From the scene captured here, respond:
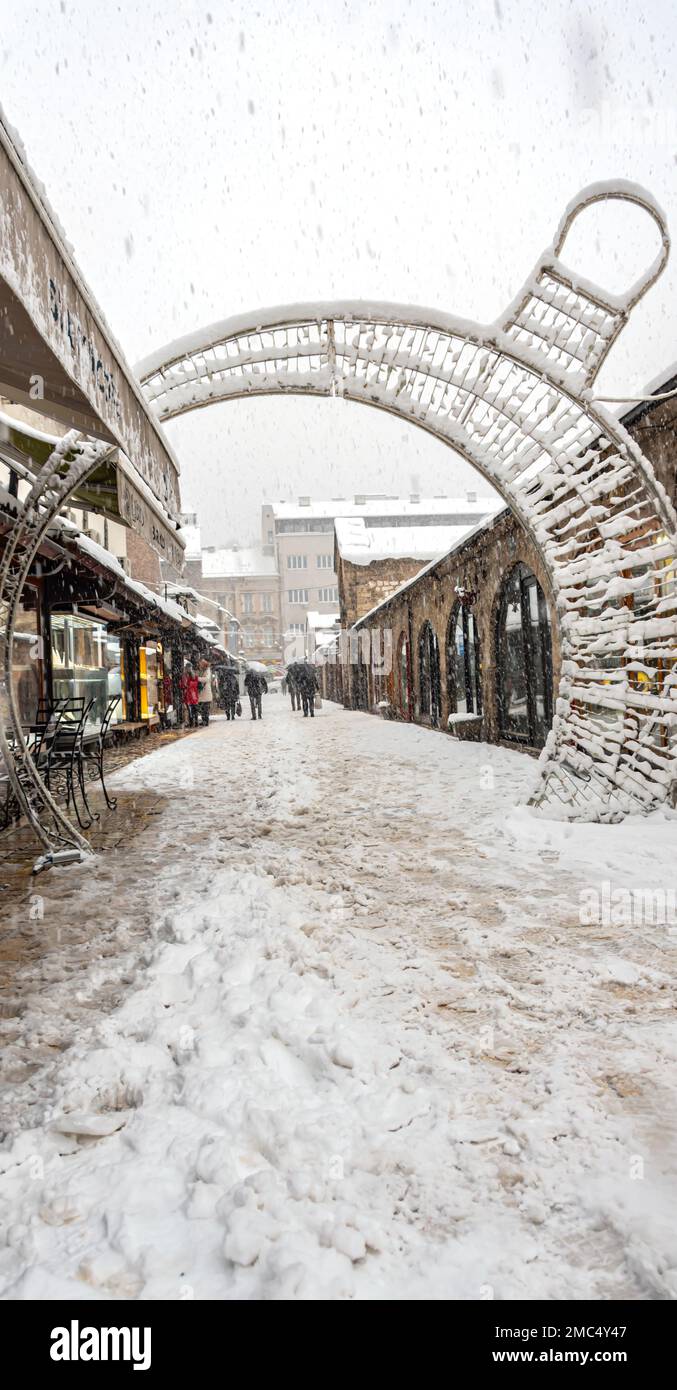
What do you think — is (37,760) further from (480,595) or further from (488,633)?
(480,595)

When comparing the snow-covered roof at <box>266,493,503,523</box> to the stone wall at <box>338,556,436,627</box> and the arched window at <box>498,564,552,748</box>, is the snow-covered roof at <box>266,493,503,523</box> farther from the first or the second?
the arched window at <box>498,564,552,748</box>

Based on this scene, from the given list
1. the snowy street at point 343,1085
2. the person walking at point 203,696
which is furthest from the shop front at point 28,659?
the person walking at point 203,696

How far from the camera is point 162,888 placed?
15.6 ft

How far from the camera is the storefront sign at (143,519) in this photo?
225 inches

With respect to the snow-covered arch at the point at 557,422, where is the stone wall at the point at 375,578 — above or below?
above

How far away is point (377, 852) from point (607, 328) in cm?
Answer: 432

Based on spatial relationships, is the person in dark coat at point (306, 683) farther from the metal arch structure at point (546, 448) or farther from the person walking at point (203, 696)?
the metal arch structure at point (546, 448)

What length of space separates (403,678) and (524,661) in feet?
36.6

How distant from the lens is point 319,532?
249 feet

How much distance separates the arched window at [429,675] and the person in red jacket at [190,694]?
722cm

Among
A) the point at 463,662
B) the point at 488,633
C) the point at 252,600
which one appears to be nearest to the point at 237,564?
the point at 252,600

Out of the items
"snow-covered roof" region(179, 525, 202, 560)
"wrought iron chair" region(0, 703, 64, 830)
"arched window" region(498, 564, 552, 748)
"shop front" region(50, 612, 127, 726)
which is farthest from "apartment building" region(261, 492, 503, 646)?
"wrought iron chair" region(0, 703, 64, 830)

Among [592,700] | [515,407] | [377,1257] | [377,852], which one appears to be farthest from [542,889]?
[515,407]
